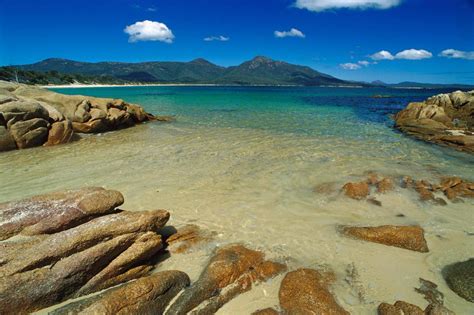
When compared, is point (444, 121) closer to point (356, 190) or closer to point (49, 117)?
point (356, 190)

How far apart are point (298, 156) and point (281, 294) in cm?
974

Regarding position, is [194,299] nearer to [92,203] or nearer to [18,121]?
[92,203]

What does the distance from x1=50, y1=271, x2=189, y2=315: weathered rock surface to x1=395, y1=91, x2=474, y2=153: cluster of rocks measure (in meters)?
17.1

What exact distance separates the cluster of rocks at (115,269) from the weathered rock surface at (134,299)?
0.04 ft

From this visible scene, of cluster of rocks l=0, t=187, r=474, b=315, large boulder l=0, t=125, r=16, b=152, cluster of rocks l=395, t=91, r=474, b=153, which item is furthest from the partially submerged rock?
cluster of rocks l=395, t=91, r=474, b=153

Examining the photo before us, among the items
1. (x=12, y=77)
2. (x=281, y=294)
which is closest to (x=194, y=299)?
(x=281, y=294)

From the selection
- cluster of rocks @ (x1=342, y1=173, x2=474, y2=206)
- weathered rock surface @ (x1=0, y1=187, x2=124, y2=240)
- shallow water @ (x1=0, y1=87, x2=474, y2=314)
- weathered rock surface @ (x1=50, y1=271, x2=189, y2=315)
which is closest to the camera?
weathered rock surface @ (x1=50, y1=271, x2=189, y2=315)

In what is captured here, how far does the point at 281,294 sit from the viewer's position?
492 cm

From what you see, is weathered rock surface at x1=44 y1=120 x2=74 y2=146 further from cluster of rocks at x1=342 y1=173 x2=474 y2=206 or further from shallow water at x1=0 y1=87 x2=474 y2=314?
cluster of rocks at x1=342 y1=173 x2=474 y2=206

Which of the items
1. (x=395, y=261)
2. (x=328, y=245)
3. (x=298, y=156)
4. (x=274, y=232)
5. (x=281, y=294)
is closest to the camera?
(x=281, y=294)

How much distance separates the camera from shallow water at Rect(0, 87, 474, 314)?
5.74m

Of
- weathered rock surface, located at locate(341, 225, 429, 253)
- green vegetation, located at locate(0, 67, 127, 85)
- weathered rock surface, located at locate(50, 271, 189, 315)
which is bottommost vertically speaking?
weathered rock surface, located at locate(341, 225, 429, 253)

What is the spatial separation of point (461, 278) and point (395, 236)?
4.62 ft

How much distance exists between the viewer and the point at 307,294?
189 inches
